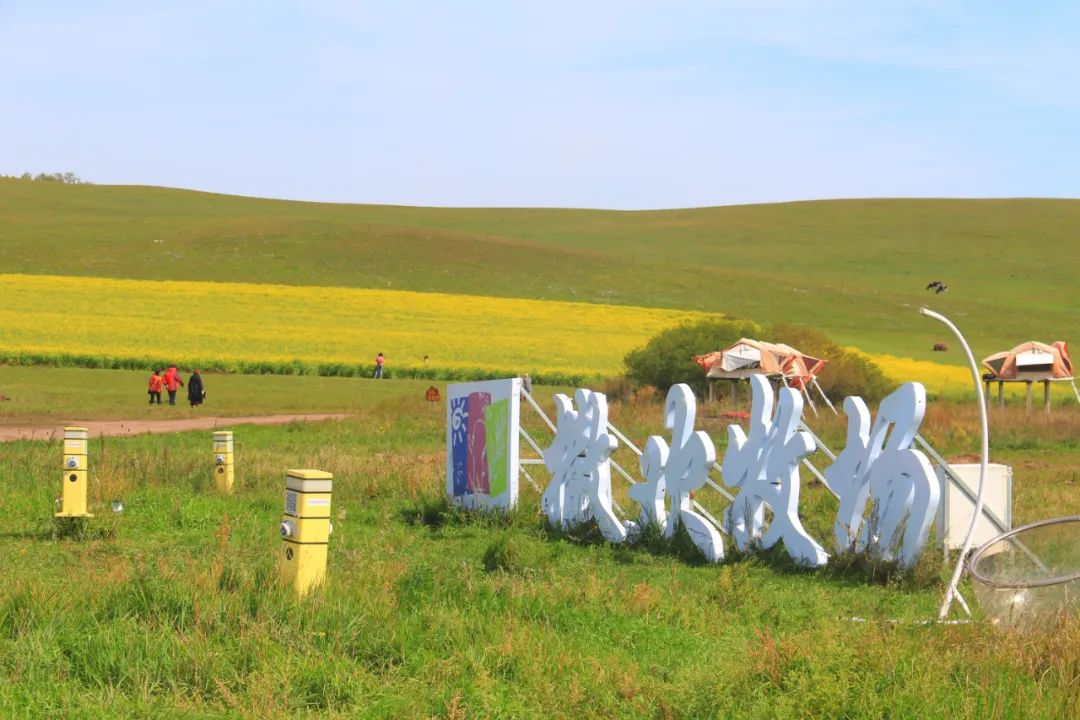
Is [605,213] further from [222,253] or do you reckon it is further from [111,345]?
[111,345]

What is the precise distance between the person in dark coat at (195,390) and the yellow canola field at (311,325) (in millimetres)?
9585

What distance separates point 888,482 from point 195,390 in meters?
25.1

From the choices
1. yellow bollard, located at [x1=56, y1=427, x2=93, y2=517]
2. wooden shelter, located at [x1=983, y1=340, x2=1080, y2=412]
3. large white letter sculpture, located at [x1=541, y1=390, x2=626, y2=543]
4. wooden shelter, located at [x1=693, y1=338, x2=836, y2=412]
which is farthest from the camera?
wooden shelter, located at [x1=983, y1=340, x2=1080, y2=412]

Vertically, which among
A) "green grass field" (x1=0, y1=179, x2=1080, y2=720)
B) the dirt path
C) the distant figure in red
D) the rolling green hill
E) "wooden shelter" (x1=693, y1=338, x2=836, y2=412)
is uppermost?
the rolling green hill

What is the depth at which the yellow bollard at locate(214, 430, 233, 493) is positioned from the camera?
55.4 feet

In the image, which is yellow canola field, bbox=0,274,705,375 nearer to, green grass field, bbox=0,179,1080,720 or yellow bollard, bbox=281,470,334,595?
green grass field, bbox=0,179,1080,720

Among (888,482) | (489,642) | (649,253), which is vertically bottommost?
(489,642)

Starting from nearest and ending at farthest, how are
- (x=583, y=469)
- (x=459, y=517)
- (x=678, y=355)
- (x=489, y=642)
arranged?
(x=489, y=642)
(x=583, y=469)
(x=459, y=517)
(x=678, y=355)

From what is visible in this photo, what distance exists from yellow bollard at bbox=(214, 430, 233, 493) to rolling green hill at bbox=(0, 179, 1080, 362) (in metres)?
48.3

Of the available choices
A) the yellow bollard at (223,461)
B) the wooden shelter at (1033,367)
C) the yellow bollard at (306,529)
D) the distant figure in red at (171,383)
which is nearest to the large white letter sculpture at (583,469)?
the yellow bollard at (223,461)

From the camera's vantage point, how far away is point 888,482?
1148 cm

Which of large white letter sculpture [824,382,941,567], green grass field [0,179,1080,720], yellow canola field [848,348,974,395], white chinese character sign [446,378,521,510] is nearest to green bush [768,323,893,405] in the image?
yellow canola field [848,348,974,395]

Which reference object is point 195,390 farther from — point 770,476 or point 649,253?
point 649,253

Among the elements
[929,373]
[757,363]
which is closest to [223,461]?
Answer: [757,363]
